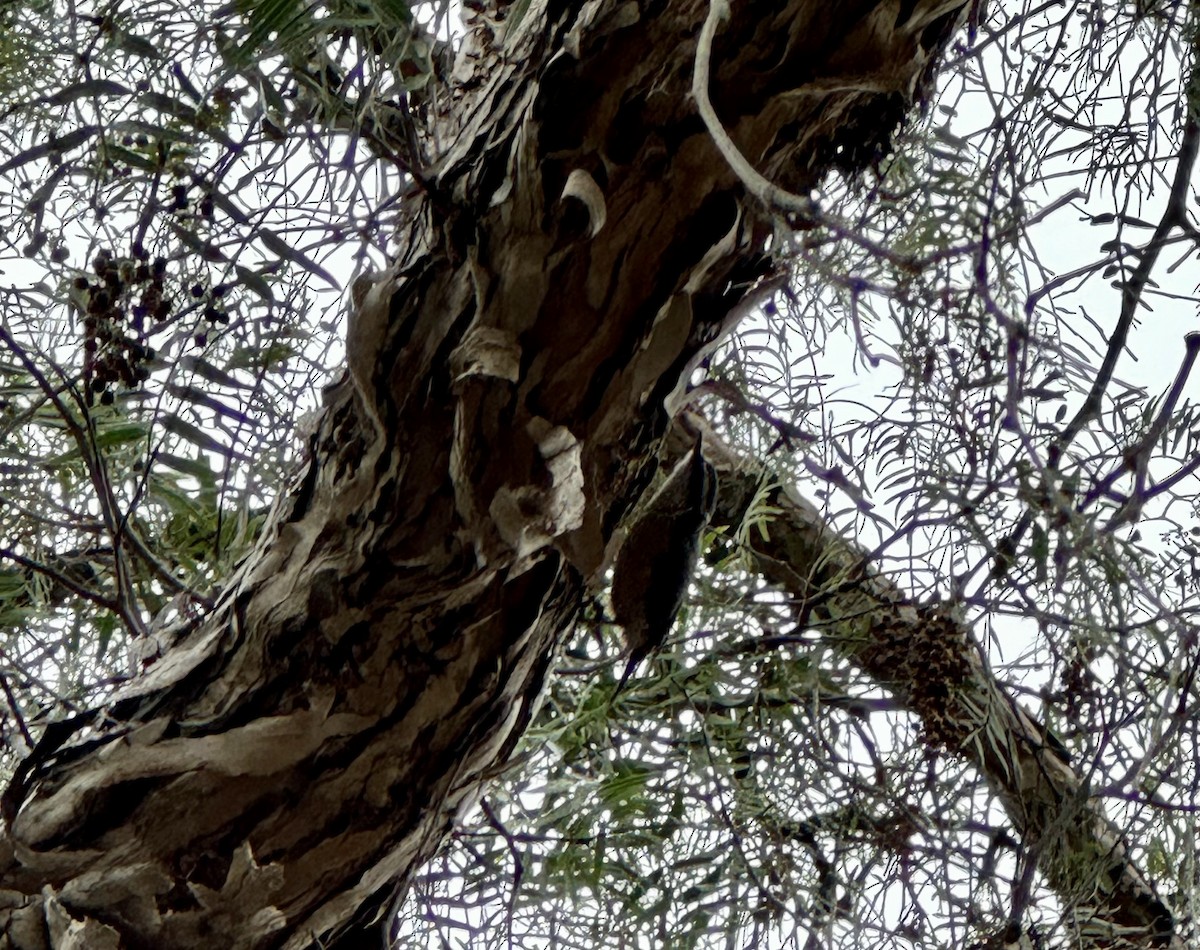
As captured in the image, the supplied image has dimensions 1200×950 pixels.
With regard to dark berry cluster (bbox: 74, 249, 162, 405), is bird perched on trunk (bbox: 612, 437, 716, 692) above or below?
below

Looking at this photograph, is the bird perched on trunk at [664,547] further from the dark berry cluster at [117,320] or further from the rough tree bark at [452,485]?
the dark berry cluster at [117,320]

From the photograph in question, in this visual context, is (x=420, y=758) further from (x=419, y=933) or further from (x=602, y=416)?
(x=419, y=933)

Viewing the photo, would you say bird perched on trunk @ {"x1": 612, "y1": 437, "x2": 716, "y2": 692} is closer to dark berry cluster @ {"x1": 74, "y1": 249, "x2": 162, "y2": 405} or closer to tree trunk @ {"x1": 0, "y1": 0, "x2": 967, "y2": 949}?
tree trunk @ {"x1": 0, "y1": 0, "x2": 967, "y2": 949}

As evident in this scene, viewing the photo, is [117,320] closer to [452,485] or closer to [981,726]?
[452,485]

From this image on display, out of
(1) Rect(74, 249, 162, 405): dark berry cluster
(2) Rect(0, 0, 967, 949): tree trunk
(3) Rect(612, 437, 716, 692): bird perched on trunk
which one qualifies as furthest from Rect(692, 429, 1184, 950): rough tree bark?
(1) Rect(74, 249, 162, 405): dark berry cluster

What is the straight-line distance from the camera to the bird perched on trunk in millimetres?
616

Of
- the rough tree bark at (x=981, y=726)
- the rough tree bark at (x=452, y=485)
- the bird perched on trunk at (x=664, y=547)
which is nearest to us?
the rough tree bark at (x=452, y=485)

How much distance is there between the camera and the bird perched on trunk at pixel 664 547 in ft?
2.02

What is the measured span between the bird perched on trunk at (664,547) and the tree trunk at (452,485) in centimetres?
6

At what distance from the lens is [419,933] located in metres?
0.88

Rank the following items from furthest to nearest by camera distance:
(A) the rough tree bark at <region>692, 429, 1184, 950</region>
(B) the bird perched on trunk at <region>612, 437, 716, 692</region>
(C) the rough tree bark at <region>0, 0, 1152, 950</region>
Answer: (A) the rough tree bark at <region>692, 429, 1184, 950</region> → (B) the bird perched on trunk at <region>612, 437, 716, 692</region> → (C) the rough tree bark at <region>0, 0, 1152, 950</region>

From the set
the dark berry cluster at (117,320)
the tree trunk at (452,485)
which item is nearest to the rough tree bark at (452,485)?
the tree trunk at (452,485)

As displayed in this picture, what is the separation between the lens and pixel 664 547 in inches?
24.4

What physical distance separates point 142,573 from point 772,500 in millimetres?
502
